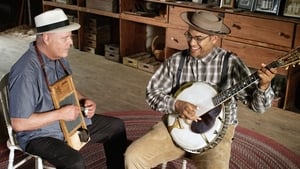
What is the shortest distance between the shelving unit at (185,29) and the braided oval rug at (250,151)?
72 cm

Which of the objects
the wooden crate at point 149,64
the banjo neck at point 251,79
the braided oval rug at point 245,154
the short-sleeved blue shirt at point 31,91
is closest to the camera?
the banjo neck at point 251,79

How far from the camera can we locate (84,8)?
511 centimetres

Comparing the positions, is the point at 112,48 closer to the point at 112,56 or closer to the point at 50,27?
the point at 112,56

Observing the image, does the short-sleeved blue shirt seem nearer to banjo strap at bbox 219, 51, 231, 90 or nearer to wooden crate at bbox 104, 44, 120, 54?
banjo strap at bbox 219, 51, 231, 90

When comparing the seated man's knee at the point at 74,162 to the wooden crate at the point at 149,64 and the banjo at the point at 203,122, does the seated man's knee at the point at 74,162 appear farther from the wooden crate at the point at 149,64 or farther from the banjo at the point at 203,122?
the wooden crate at the point at 149,64

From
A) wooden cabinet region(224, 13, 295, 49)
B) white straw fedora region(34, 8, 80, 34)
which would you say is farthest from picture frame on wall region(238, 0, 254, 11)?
white straw fedora region(34, 8, 80, 34)

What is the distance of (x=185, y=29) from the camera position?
4.09 meters

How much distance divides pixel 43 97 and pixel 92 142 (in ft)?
1.38

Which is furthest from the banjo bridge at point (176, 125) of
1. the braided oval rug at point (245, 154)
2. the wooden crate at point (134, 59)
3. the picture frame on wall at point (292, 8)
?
the wooden crate at point (134, 59)

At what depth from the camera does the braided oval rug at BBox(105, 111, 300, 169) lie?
2727mm

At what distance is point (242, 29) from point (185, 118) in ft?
6.41

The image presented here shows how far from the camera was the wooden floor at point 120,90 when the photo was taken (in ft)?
10.7

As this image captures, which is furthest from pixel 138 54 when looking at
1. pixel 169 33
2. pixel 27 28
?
pixel 27 28

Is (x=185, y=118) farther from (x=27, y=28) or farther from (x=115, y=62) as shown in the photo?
(x=27, y=28)
